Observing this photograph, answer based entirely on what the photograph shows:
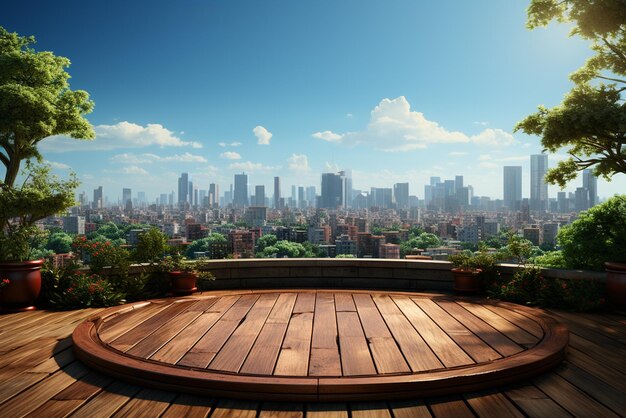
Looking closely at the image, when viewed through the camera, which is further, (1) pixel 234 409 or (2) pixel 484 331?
(2) pixel 484 331

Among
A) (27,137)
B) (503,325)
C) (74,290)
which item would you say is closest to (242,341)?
(503,325)

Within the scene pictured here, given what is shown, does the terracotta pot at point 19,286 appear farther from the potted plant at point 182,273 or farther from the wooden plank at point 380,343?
the wooden plank at point 380,343

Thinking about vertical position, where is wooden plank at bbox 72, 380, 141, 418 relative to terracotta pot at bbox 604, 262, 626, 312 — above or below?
below

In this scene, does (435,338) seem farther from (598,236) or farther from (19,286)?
(598,236)

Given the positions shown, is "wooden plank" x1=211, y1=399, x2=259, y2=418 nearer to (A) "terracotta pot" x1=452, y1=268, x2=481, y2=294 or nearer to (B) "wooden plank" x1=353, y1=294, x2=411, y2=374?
(B) "wooden plank" x1=353, y1=294, x2=411, y2=374

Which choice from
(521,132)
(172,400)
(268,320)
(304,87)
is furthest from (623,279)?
(304,87)

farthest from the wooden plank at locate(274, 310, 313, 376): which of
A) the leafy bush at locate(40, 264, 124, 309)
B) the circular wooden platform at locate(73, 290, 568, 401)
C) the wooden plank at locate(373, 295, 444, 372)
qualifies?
the leafy bush at locate(40, 264, 124, 309)
